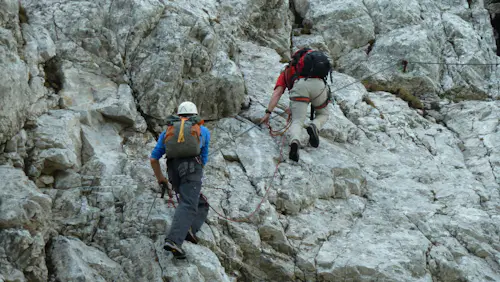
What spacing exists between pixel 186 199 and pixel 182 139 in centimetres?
99

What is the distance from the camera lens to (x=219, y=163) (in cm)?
1019

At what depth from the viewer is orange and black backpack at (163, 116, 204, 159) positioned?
7.68 metres

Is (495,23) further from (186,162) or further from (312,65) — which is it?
(186,162)

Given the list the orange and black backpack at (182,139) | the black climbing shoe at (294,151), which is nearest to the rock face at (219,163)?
the black climbing shoe at (294,151)

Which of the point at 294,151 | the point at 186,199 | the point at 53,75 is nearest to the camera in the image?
the point at 186,199

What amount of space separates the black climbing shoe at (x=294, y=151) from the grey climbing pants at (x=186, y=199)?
2870mm

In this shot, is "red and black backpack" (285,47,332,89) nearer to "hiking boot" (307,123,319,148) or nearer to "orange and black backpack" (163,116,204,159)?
"hiking boot" (307,123,319,148)

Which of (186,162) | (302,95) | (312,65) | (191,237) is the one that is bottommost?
(191,237)

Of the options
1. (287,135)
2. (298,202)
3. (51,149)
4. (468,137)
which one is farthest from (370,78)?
(51,149)

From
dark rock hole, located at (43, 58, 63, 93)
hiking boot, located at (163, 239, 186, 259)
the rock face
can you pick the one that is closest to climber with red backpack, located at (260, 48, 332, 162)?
the rock face

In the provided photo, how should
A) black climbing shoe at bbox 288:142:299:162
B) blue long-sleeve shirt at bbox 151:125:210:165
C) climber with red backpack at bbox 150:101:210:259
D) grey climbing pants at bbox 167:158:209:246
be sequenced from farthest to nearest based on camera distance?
black climbing shoe at bbox 288:142:299:162, blue long-sleeve shirt at bbox 151:125:210:165, climber with red backpack at bbox 150:101:210:259, grey climbing pants at bbox 167:158:209:246

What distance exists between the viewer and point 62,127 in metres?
8.67

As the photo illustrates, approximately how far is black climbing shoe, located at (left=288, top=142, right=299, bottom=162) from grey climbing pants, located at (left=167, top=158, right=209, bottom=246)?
9.42 feet

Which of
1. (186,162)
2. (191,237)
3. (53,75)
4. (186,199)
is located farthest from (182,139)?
(53,75)
